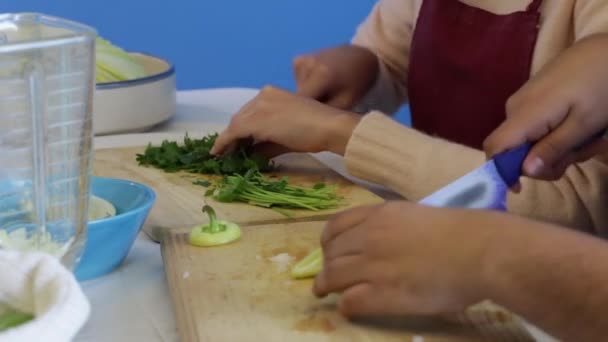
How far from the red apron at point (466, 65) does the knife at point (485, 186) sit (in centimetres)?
37

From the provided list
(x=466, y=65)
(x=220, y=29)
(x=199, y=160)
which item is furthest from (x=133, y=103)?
(x=220, y=29)

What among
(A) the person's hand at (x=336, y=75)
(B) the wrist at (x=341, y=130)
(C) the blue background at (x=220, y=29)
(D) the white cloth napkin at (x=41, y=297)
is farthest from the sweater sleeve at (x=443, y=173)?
(C) the blue background at (x=220, y=29)

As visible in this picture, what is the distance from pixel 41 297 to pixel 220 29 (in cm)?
208

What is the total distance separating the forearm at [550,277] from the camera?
63 cm

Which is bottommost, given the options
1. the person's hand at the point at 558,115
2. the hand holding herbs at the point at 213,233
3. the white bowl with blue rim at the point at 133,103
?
the white bowl with blue rim at the point at 133,103

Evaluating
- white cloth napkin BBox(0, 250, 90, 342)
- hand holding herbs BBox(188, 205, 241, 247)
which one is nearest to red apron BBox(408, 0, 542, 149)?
hand holding herbs BBox(188, 205, 241, 247)

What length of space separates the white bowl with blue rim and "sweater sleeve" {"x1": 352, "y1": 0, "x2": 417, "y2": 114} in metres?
0.30

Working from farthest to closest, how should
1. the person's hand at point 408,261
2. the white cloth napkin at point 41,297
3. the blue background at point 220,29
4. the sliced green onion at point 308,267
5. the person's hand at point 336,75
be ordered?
the blue background at point 220,29 → the person's hand at point 336,75 → the sliced green onion at point 308,267 → the person's hand at point 408,261 → the white cloth napkin at point 41,297

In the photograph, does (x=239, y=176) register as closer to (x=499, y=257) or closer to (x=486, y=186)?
(x=486, y=186)

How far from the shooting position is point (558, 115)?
84 centimetres

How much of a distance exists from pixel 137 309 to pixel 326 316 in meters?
0.17

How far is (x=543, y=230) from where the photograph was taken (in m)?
0.66

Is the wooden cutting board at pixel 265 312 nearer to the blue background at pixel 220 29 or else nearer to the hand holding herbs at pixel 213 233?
the hand holding herbs at pixel 213 233

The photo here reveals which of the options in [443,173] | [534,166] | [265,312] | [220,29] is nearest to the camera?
[265,312]
